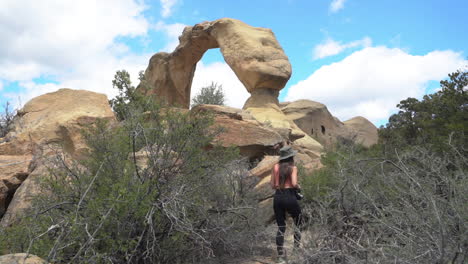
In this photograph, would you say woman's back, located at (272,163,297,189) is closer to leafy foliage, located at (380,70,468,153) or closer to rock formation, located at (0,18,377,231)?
rock formation, located at (0,18,377,231)

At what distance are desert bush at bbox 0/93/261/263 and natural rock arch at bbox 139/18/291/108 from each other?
27.8 feet

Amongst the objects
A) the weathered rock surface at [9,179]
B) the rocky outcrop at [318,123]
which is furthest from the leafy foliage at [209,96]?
the weathered rock surface at [9,179]

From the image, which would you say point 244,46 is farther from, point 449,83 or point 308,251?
point 308,251

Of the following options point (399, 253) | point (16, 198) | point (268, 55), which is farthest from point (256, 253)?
point (268, 55)

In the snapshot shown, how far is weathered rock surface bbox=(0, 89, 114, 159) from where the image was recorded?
7.69 meters

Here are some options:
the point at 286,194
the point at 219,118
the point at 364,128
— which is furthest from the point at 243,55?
the point at 364,128

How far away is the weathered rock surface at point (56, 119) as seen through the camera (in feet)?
25.2

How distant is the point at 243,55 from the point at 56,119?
7824mm

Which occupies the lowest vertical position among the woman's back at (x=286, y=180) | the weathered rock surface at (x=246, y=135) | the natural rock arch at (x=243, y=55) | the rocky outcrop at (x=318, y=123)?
the woman's back at (x=286, y=180)

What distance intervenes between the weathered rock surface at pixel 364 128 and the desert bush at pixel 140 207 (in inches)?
785

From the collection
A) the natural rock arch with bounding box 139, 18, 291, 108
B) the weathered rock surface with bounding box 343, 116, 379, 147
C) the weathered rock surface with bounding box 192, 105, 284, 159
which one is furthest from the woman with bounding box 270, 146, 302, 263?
the weathered rock surface with bounding box 343, 116, 379, 147

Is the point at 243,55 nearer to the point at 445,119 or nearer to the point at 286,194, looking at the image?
the point at 445,119

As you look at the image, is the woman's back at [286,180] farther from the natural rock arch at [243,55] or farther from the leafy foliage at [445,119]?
the natural rock arch at [243,55]

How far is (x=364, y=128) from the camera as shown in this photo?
24672 millimetres
